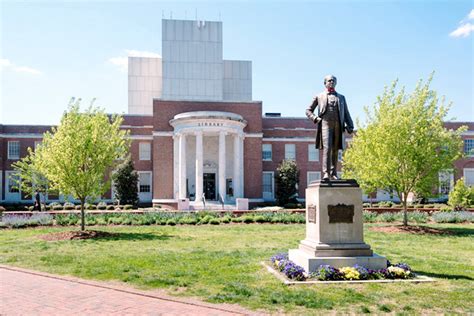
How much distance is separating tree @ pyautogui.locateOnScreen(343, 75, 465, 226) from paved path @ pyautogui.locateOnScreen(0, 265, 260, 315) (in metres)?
14.6

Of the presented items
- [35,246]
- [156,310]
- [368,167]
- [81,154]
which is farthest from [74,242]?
[368,167]

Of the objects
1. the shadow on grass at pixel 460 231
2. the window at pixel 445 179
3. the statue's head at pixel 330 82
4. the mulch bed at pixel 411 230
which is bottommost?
the shadow on grass at pixel 460 231

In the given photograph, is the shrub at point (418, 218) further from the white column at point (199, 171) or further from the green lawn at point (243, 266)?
the white column at point (199, 171)

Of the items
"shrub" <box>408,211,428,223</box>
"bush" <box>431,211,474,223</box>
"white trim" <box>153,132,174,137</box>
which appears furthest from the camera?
"white trim" <box>153,132,174,137</box>

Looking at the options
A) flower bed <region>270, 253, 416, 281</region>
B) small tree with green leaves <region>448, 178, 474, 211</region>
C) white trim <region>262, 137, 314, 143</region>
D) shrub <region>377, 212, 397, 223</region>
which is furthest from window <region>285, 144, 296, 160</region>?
flower bed <region>270, 253, 416, 281</region>

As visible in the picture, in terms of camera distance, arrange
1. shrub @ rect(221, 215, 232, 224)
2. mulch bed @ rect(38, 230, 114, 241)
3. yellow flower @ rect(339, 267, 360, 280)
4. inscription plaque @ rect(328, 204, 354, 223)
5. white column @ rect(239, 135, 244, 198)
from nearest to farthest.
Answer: yellow flower @ rect(339, 267, 360, 280) < inscription plaque @ rect(328, 204, 354, 223) < mulch bed @ rect(38, 230, 114, 241) < shrub @ rect(221, 215, 232, 224) < white column @ rect(239, 135, 244, 198)

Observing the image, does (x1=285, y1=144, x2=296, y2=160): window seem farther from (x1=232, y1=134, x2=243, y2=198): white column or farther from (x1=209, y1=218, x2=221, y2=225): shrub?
(x1=209, y1=218, x2=221, y2=225): shrub

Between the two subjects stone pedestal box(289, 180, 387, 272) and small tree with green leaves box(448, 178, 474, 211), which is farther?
small tree with green leaves box(448, 178, 474, 211)

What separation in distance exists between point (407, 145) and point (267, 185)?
89.4 ft

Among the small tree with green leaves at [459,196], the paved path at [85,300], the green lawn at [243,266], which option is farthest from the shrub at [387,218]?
the paved path at [85,300]

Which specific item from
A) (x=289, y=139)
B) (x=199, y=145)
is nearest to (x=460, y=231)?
(x=199, y=145)

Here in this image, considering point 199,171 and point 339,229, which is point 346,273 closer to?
point 339,229

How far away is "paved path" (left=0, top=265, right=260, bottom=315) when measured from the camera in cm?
725

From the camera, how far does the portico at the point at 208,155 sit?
1526 inches
